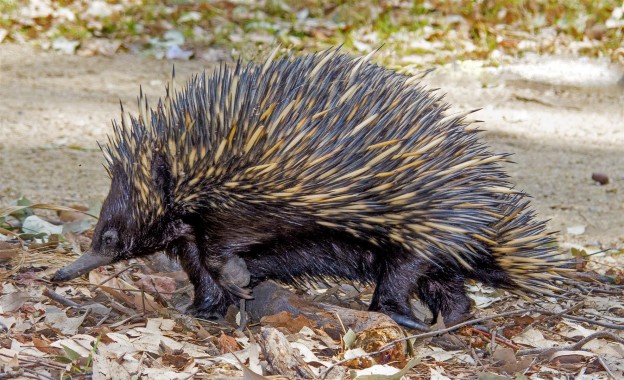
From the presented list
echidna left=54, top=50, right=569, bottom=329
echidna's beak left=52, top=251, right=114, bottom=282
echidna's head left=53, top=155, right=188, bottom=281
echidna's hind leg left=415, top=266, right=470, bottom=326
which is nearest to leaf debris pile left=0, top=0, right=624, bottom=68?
echidna's hind leg left=415, top=266, right=470, bottom=326

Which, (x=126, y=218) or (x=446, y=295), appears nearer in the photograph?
(x=126, y=218)

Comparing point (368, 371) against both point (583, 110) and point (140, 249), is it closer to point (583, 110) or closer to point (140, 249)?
point (140, 249)

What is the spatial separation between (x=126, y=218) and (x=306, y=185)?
0.77 meters

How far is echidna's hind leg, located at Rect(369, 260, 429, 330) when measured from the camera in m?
4.15

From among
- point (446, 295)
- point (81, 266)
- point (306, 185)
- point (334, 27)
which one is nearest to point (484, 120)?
point (334, 27)

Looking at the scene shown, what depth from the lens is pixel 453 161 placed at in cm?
404

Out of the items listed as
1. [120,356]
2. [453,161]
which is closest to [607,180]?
[453,161]

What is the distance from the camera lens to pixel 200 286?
4242 mm

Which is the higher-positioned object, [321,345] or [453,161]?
[453,161]

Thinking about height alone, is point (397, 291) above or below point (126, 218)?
below

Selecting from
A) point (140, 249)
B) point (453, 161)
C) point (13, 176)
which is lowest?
point (13, 176)

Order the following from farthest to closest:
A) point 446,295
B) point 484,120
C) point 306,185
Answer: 1. point 484,120
2. point 446,295
3. point 306,185

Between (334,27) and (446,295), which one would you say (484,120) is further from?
(446,295)

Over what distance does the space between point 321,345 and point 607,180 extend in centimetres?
421
